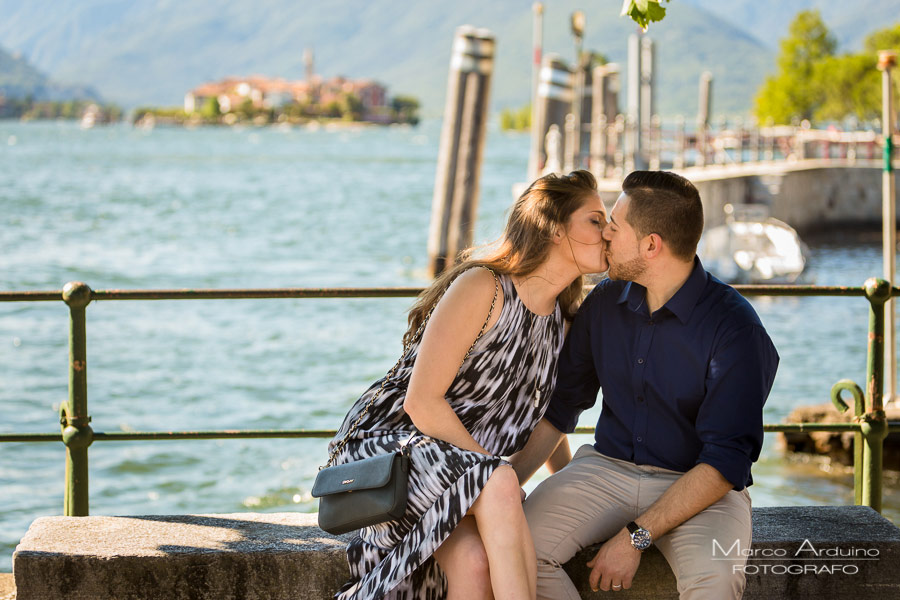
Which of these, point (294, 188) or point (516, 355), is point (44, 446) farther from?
point (294, 188)

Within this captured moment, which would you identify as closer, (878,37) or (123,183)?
(123,183)

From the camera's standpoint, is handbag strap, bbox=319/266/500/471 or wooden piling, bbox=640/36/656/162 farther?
wooden piling, bbox=640/36/656/162

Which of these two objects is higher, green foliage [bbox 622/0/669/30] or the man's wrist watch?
green foliage [bbox 622/0/669/30]

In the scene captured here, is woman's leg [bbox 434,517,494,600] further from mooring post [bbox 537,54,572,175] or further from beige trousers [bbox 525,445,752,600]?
mooring post [bbox 537,54,572,175]

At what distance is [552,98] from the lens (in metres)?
21.4

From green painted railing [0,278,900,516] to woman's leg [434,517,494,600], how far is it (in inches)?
40.9

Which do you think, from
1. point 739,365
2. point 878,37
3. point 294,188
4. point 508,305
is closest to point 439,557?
point 508,305

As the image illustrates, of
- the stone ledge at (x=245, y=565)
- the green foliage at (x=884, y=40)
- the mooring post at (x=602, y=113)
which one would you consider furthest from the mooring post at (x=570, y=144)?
the green foliage at (x=884, y=40)

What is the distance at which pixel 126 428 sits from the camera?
11.5 m

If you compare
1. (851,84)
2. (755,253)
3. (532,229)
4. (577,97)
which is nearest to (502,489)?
(532,229)

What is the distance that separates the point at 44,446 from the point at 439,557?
8.92 meters

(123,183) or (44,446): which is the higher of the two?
(123,183)

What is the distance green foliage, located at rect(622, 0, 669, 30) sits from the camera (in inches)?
122

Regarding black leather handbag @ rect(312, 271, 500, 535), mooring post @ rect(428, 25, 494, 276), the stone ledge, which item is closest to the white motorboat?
mooring post @ rect(428, 25, 494, 276)
